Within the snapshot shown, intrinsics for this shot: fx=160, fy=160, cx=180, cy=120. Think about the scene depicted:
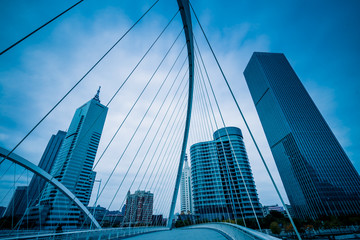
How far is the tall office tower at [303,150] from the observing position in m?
67.4

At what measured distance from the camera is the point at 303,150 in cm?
7225

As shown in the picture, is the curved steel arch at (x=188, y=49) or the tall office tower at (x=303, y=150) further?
the tall office tower at (x=303, y=150)

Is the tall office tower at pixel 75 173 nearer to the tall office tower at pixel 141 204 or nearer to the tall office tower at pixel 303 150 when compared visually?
the tall office tower at pixel 141 204

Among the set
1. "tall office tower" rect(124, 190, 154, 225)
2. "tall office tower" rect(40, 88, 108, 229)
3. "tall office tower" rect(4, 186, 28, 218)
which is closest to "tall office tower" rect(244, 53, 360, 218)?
"tall office tower" rect(124, 190, 154, 225)

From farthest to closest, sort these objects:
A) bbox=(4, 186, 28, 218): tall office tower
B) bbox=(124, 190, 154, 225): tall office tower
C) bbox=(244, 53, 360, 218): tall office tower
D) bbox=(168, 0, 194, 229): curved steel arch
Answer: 1. bbox=(244, 53, 360, 218): tall office tower
2. bbox=(124, 190, 154, 225): tall office tower
3. bbox=(4, 186, 28, 218): tall office tower
4. bbox=(168, 0, 194, 229): curved steel arch

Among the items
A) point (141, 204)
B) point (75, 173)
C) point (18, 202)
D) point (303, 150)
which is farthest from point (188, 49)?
point (303, 150)

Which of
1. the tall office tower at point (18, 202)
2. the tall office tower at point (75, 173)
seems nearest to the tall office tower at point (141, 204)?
Result: the tall office tower at point (75, 173)

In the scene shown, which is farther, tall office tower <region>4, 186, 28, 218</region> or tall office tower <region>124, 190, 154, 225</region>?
tall office tower <region>124, 190, 154, 225</region>

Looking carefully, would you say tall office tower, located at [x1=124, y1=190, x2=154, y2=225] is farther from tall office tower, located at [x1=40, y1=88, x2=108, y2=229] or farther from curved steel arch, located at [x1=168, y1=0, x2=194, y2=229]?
tall office tower, located at [x1=40, y1=88, x2=108, y2=229]

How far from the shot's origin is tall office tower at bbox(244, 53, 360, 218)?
6738 centimetres

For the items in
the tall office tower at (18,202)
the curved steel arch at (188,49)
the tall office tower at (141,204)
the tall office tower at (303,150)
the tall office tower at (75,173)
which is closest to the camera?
the curved steel arch at (188,49)

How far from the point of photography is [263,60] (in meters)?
101

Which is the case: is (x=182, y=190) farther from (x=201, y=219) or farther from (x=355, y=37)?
(x=355, y=37)

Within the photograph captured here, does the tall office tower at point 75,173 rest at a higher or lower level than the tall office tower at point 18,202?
higher
